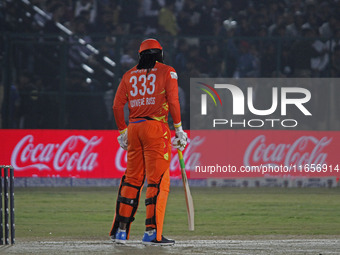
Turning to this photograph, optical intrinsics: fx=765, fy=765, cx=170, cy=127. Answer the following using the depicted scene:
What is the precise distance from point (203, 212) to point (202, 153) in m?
4.50

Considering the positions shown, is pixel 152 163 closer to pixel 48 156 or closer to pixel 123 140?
pixel 123 140

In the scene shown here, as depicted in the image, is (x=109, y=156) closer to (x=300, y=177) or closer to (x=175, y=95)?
(x=300, y=177)

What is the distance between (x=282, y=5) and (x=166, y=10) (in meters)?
3.27

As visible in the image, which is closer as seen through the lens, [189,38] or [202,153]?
[202,153]

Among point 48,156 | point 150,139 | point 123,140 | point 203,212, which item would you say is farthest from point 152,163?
point 48,156

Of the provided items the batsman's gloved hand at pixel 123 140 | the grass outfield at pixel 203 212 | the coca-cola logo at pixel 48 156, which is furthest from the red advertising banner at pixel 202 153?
the batsman's gloved hand at pixel 123 140

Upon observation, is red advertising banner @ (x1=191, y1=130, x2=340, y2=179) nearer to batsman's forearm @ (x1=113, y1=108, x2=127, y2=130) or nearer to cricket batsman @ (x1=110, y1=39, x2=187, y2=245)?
batsman's forearm @ (x1=113, y1=108, x2=127, y2=130)

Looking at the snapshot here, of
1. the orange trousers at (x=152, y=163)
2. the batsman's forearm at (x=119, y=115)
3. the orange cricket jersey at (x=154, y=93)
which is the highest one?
the orange cricket jersey at (x=154, y=93)

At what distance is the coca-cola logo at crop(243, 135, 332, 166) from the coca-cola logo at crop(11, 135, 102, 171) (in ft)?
12.3

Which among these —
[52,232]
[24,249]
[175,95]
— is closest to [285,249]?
[175,95]

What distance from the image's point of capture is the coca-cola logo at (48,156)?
17766 mm

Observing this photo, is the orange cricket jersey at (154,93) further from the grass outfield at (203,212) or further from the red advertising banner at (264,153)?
the red advertising banner at (264,153)

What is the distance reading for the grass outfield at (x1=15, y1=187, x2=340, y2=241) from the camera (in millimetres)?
10711

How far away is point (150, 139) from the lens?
8289 millimetres
